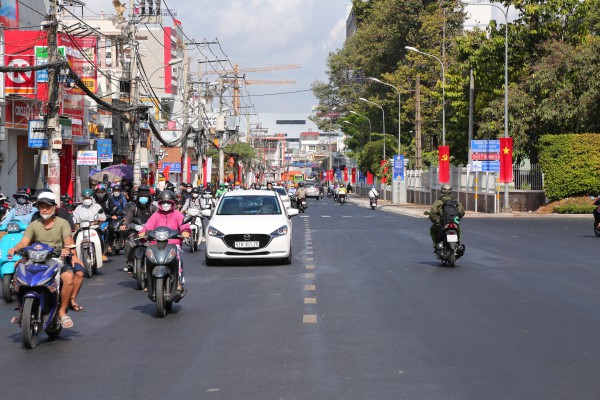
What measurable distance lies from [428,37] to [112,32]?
83.8 ft

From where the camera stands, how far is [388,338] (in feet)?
33.8

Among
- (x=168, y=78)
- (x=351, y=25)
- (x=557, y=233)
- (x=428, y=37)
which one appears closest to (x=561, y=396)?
(x=557, y=233)

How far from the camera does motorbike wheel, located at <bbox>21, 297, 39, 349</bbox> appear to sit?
9695 millimetres

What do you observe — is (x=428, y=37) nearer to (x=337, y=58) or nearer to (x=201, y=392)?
(x=337, y=58)

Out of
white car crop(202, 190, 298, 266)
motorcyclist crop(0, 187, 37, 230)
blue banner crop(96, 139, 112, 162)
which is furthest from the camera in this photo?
blue banner crop(96, 139, 112, 162)

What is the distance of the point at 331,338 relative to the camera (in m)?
10.3

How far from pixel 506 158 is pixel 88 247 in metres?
34.8

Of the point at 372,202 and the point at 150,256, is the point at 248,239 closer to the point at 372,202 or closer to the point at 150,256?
the point at 150,256

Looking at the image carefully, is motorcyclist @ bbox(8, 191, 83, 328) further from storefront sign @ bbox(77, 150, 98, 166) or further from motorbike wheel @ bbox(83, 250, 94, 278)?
storefront sign @ bbox(77, 150, 98, 166)

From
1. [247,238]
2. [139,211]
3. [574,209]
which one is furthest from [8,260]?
[574,209]

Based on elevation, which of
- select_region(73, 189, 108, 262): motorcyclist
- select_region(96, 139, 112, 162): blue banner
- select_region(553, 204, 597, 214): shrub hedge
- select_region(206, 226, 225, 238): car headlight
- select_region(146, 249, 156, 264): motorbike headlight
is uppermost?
select_region(96, 139, 112, 162): blue banner

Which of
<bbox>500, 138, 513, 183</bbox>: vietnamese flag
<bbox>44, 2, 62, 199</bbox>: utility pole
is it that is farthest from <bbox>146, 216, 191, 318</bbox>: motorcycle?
<bbox>500, 138, 513, 183</bbox>: vietnamese flag

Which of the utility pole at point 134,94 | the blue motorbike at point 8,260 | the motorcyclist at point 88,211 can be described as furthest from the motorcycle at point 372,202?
the blue motorbike at point 8,260

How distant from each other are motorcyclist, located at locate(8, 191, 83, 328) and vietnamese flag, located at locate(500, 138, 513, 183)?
134 feet
